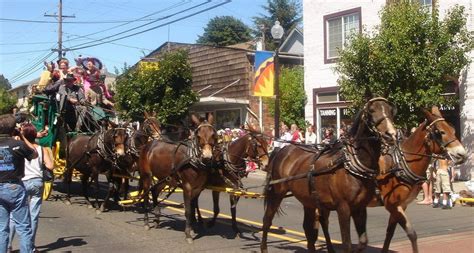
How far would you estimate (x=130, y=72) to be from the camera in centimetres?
2427


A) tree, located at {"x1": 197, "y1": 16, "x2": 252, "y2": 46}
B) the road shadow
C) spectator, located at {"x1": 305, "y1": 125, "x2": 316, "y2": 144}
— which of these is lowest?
the road shadow

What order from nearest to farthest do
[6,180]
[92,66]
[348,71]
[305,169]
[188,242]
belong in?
[6,180], [305,169], [188,242], [92,66], [348,71]

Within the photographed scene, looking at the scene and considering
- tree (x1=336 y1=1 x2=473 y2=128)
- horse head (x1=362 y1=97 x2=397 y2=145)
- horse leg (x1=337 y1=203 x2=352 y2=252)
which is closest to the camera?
horse head (x1=362 y1=97 x2=397 y2=145)

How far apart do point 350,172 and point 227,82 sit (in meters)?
23.8

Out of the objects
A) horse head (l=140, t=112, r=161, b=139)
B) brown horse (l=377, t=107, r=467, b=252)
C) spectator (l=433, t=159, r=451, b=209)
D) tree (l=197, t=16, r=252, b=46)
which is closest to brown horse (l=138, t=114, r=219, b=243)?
horse head (l=140, t=112, r=161, b=139)

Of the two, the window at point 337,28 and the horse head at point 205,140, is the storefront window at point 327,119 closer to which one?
the window at point 337,28

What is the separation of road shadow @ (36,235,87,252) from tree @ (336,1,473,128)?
32.1ft

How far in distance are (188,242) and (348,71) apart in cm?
1008

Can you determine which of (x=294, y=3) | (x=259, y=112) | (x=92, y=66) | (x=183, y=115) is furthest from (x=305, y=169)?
(x=294, y=3)

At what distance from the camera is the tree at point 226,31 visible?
67250mm

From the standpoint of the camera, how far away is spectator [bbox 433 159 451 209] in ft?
43.1

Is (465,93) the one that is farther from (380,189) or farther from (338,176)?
(338,176)

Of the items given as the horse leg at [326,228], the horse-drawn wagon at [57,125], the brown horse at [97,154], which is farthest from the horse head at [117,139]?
the horse leg at [326,228]

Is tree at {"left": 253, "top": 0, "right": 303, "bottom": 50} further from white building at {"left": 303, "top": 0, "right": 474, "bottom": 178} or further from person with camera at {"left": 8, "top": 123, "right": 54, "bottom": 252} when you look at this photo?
person with camera at {"left": 8, "top": 123, "right": 54, "bottom": 252}
